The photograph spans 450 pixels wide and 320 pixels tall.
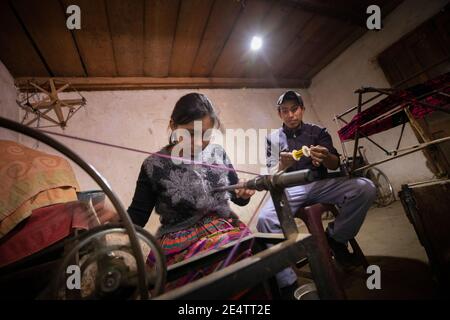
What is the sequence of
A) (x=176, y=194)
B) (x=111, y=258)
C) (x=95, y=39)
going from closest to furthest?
(x=111, y=258), (x=176, y=194), (x=95, y=39)

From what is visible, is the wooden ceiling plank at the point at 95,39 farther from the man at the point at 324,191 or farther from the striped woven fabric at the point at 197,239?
the striped woven fabric at the point at 197,239

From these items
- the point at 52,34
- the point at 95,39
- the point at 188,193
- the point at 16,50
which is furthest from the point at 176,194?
the point at 16,50

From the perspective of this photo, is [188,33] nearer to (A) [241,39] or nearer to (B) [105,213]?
(A) [241,39]

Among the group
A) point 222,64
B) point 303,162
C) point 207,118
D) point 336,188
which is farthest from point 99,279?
point 222,64

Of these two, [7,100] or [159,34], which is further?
[159,34]

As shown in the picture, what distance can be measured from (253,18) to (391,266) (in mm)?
3782

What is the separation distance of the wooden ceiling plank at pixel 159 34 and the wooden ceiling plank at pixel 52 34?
107 centimetres

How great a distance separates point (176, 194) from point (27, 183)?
0.90 meters

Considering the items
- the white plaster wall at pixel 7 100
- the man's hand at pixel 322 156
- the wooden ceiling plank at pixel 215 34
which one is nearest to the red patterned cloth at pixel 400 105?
the man's hand at pixel 322 156

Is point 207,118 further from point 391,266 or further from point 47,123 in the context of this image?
point 47,123

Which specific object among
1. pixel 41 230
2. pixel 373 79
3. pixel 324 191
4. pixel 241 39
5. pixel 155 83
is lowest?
pixel 324 191

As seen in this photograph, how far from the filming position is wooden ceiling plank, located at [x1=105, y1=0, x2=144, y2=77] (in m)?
2.98

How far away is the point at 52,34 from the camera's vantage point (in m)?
3.14

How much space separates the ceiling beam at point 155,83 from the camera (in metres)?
3.92
